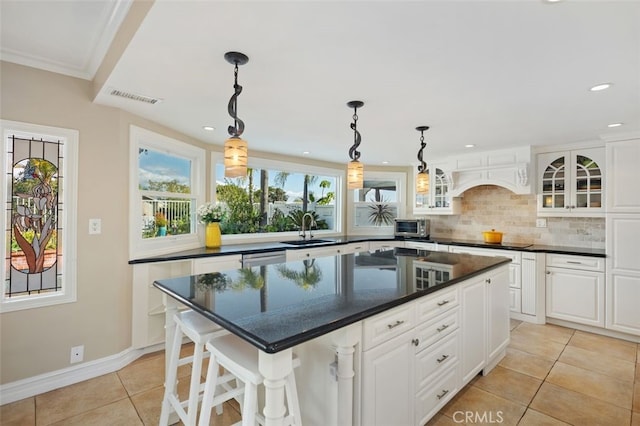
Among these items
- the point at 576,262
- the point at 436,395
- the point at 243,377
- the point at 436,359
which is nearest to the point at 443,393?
the point at 436,395

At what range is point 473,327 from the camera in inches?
91.4

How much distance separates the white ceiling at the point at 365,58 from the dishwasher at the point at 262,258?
4.91ft

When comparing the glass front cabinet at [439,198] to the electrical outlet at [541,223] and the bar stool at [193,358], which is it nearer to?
the electrical outlet at [541,223]

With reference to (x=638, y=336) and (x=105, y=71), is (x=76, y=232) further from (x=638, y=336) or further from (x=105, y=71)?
(x=638, y=336)

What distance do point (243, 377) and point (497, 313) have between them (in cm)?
233

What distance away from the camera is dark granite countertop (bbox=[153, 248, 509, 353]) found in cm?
119

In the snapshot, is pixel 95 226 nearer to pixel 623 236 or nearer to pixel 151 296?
pixel 151 296

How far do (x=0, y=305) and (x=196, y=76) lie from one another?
2120mm

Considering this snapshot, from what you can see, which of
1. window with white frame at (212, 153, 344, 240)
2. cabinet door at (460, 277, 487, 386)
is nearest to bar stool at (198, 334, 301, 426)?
cabinet door at (460, 277, 487, 386)

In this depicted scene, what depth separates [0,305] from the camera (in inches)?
84.7

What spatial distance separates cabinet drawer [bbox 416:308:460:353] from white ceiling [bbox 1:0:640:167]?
1575 millimetres

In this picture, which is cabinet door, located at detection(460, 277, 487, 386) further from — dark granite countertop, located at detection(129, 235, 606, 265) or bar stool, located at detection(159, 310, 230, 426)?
dark granite countertop, located at detection(129, 235, 606, 265)

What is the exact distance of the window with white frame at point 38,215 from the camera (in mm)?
2205

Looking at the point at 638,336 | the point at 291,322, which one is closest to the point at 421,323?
the point at 291,322
